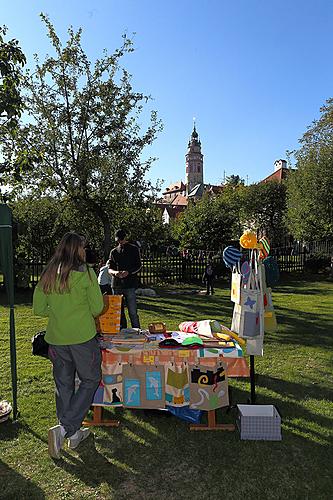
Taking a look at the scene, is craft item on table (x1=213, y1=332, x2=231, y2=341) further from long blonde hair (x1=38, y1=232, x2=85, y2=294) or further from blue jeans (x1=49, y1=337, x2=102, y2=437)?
long blonde hair (x1=38, y1=232, x2=85, y2=294)

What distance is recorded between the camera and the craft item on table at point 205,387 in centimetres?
416

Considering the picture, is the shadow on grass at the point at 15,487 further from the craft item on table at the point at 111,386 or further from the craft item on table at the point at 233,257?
the craft item on table at the point at 233,257

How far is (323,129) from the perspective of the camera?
72.3 feet

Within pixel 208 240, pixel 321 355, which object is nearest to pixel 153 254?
pixel 208 240

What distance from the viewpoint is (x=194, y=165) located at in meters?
122

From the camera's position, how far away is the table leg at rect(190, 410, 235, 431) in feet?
13.6

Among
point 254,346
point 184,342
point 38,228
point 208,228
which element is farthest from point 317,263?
point 184,342

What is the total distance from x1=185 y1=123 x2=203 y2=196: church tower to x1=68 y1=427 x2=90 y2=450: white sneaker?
11945cm

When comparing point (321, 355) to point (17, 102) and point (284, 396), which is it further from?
point (17, 102)

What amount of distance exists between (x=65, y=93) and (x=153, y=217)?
5303mm

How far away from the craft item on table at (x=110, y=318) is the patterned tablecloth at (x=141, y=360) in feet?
1.36

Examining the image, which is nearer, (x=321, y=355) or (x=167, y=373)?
(x=167, y=373)

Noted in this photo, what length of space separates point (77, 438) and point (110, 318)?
4.46 feet

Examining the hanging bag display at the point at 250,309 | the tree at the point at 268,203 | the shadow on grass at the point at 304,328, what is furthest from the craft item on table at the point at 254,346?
the tree at the point at 268,203
